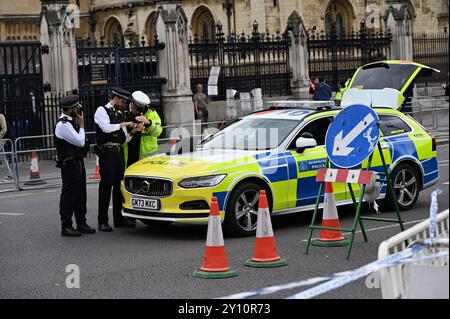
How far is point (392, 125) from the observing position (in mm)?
14352

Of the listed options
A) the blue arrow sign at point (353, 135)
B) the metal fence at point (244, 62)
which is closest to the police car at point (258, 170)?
the blue arrow sign at point (353, 135)

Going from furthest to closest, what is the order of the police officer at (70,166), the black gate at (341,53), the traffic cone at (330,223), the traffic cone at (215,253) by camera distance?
the black gate at (341,53)
the police officer at (70,166)
the traffic cone at (330,223)
the traffic cone at (215,253)

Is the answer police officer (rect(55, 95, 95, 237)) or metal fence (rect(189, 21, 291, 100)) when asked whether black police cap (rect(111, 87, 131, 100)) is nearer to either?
police officer (rect(55, 95, 95, 237))

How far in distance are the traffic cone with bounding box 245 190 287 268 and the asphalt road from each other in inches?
5.0

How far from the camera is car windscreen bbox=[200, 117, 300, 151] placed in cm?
1312

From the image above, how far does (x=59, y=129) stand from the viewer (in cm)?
1291

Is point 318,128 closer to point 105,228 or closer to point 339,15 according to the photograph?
point 105,228

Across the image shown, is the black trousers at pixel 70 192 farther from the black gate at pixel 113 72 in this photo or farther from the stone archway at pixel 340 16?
the stone archway at pixel 340 16

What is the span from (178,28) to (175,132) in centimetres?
445

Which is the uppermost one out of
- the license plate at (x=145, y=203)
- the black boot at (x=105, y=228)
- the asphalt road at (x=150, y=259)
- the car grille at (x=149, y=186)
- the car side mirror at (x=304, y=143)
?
the car side mirror at (x=304, y=143)

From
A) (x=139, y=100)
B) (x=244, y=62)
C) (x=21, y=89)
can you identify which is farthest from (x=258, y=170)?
(x=244, y=62)

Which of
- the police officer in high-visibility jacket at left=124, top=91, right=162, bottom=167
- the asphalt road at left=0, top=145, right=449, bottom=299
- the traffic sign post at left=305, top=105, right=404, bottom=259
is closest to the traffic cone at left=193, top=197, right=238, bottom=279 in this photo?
the asphalt road at left=0, top=145, right=449, bottom=299

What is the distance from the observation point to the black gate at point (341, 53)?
117 feet

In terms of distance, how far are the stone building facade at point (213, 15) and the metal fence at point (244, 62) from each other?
9.20 metres
